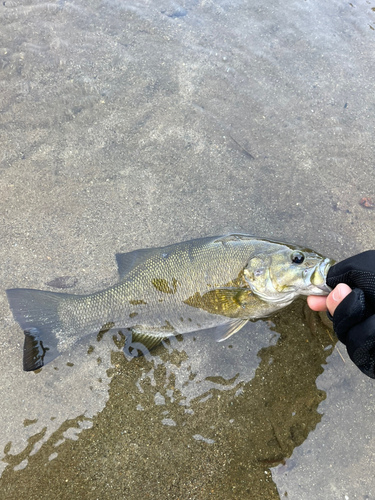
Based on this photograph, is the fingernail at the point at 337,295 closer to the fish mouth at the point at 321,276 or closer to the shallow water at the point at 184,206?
the fish mouth at the point at 321,276

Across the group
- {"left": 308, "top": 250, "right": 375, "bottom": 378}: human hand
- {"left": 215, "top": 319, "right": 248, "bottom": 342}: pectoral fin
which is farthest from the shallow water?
{"left": 308, "top": 250, "right": 375, "bottom": 378}: human hand

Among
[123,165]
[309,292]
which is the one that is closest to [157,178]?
[123,165]

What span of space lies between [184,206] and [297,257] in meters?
1.47

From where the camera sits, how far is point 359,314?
2350mm

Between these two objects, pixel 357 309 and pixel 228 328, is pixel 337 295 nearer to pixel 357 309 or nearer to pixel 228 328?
pixel 357 309

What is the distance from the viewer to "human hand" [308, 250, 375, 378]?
231cm

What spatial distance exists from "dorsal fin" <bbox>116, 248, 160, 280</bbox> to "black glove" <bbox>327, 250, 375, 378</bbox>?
174cm

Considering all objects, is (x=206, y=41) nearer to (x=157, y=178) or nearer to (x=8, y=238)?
(x=157, y=178)

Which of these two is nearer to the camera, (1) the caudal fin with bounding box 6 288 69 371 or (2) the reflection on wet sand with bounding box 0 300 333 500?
(2) the reflection on wet sand with bounding box 0 300 333 500

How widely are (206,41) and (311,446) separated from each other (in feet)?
17.1

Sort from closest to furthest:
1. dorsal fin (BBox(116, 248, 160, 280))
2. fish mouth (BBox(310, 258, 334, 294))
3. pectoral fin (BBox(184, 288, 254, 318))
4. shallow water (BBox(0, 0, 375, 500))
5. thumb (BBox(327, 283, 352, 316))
Answer: thumb (BBox(327, 283, 352, 316)) → fish mouth (BBox(310, 258, 334, 294)) → shallow water (BBox(0, 0, 375, 500)) → pectoral fin (BBox(184, 288, 254, 318)) → dorsal fin (BBox(116, 248, 160, 280))

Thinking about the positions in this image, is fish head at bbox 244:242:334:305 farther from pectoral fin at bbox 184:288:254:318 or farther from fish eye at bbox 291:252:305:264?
pectoral fin at bbox 184:288:254:318

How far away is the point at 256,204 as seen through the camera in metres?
3.99

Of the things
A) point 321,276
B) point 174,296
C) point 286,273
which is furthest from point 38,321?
point 321,276
